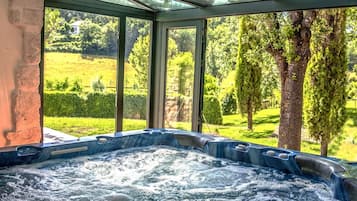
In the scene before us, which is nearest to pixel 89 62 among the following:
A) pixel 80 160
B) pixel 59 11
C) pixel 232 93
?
pixel 59 11

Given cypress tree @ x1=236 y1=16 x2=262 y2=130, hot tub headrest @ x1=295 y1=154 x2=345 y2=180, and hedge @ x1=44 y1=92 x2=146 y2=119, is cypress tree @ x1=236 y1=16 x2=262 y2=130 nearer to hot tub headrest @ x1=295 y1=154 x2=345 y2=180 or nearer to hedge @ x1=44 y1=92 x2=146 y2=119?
hedge @ x1=44 y1=92 x2=146 y2=119

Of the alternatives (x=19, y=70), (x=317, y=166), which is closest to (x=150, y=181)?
(x=317, y=166)

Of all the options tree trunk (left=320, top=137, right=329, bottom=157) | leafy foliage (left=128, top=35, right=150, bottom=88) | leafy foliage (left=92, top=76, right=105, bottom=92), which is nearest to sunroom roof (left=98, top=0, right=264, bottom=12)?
leafy foliage (left=128, top=35, right=150, bottom=88)

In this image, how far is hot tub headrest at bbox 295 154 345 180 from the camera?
2.87 m

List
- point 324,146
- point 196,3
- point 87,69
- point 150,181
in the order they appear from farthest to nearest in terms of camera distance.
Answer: point 324,146, point 87,69, point 196,3, point 150,181

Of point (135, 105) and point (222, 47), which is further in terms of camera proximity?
point (222, 47)

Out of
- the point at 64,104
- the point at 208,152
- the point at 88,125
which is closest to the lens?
the point at 208,152

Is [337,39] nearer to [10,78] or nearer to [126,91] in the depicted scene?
[126,91]

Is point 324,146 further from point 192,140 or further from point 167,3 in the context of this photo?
point 167,3

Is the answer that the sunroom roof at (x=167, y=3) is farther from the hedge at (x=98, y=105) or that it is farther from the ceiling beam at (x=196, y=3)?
the hedge at (x=98, y=105)

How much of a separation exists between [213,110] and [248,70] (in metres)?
1.04

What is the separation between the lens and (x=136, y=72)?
5562mm

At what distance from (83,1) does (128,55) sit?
1.06 metres

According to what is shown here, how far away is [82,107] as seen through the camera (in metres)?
5.45
